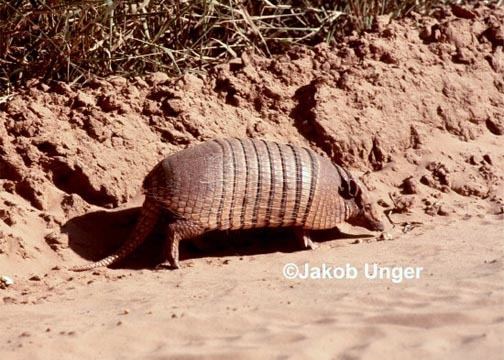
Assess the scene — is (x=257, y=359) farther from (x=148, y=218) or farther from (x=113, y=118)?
(x=113, y=118)

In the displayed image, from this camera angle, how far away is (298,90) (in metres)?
7.80

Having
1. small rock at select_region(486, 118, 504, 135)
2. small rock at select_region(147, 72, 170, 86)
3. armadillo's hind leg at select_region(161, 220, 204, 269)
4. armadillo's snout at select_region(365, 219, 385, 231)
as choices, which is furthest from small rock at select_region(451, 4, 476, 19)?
armadillo's hind leg at select_region(161, 220, 204, 269)

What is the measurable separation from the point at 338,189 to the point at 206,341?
9.11 feet

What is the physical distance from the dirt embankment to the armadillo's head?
26 cm

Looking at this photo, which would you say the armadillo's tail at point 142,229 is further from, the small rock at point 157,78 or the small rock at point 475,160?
the small rock at point 475,160

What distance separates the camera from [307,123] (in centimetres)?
763

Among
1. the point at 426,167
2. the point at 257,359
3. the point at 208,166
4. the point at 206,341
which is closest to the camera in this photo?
the point at 257,359

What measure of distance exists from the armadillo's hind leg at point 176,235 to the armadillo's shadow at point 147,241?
0.39ft

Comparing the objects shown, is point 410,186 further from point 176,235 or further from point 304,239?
point 176,235

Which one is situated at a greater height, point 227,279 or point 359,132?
point 359,132

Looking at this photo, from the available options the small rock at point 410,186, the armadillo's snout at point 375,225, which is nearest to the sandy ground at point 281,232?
the small rock at point 410,186

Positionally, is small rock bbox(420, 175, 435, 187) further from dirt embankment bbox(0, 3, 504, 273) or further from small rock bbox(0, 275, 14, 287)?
small rock bbox(0, 275, 14, 287)

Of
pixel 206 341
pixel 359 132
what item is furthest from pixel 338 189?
pixel 206 341

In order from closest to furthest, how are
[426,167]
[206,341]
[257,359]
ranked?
1. [257,359]
2. [206,341]
3. [426,167]
